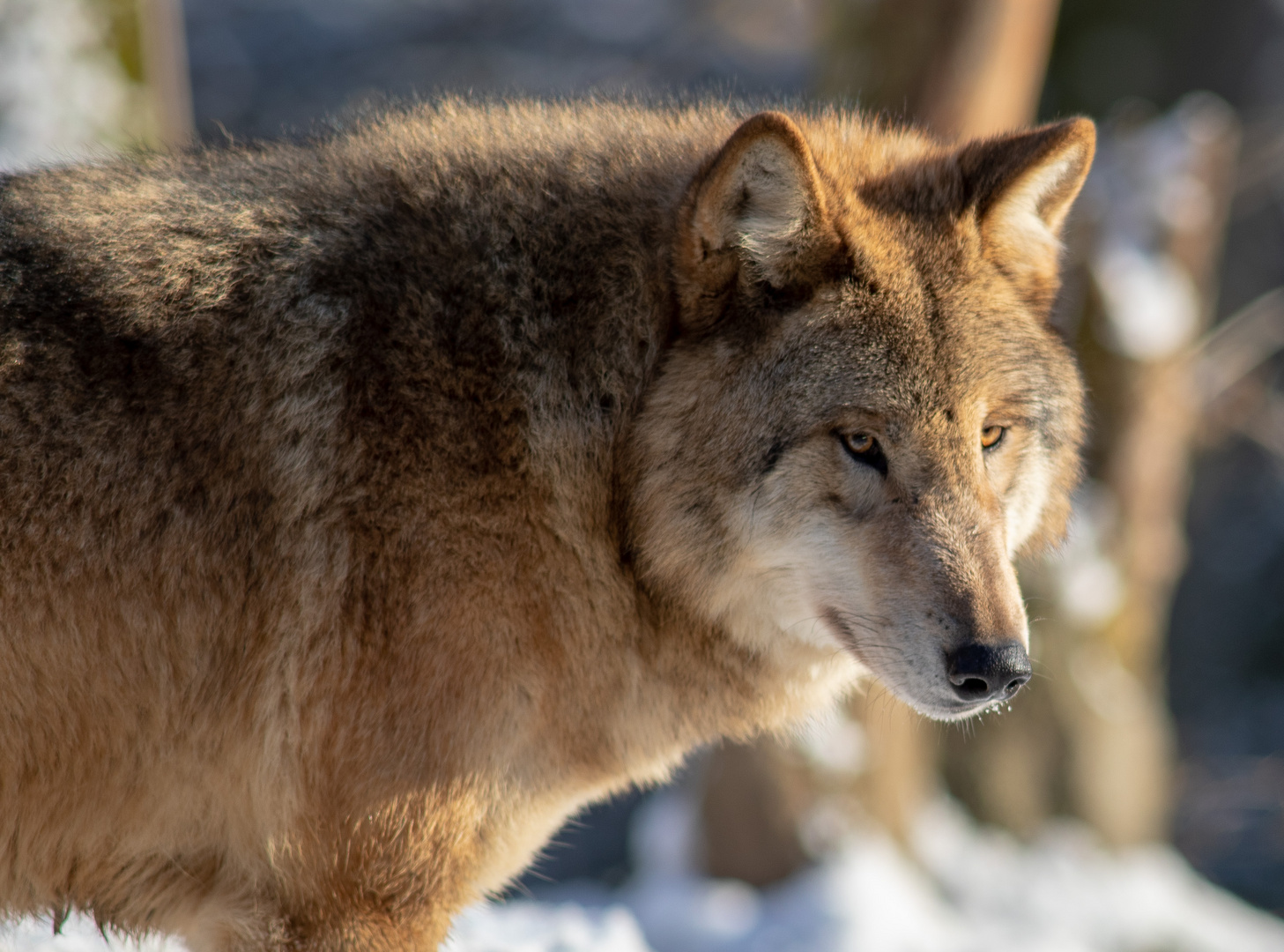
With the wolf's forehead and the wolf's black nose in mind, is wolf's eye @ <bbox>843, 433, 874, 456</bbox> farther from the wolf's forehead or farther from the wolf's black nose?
the wolf's black nose

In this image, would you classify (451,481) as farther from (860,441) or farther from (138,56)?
(138,56)

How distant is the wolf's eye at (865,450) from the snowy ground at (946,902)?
98.7 inches

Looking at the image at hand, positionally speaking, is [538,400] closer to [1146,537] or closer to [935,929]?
[935,929]

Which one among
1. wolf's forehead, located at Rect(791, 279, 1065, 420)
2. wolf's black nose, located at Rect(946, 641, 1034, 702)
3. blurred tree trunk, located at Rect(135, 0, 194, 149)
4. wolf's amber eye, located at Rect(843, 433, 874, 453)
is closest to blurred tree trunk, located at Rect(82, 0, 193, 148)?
blurred tree trunk, located at Rect(135, 0, 194, 149)

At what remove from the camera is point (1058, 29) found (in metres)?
13.4

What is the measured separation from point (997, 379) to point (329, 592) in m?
1.67

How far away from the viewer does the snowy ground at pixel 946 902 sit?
622 cm

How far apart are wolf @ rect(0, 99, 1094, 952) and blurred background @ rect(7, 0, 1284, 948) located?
27.9 inches

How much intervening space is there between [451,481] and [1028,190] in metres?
1.67

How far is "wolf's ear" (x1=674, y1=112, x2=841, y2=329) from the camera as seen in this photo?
2.56m

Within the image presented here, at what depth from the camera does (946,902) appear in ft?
24.2

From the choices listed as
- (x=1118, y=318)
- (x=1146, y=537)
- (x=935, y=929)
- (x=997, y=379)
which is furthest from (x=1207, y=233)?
(x=997, y=379)

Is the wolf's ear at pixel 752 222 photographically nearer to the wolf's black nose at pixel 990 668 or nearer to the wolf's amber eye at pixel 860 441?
the wolf's amber eye at pixel 860 441

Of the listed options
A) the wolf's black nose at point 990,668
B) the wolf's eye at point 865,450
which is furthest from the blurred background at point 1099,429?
the wolf's black nose at point 990,668
